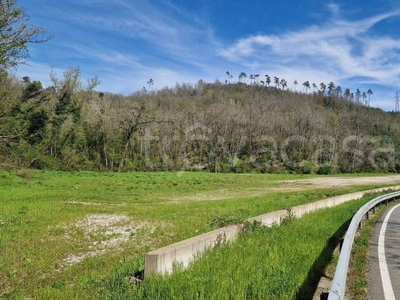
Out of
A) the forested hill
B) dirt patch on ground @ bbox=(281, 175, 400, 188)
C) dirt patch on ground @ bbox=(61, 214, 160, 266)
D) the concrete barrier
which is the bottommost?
dirt patch on ground @ bbox=(61, 214, 160, 266)

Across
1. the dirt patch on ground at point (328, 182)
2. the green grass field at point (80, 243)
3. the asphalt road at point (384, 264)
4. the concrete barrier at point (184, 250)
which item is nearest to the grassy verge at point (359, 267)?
the asphalt road at point (384, 264)

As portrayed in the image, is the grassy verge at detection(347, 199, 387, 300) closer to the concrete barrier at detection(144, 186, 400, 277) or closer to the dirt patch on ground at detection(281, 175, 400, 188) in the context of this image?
the concrete barrier at detection(144, 186, 400, 277)

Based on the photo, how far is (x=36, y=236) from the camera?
1038cm

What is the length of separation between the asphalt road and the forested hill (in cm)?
3670

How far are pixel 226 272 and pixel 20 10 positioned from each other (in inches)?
604

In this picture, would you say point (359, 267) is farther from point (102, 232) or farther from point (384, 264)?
point (102, 232)

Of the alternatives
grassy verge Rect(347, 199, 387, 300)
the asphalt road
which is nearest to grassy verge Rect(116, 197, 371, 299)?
grassy verge Rect(347, 199, 387, 300)

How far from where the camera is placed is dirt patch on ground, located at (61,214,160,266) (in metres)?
9.40

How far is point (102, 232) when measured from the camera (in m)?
11.5

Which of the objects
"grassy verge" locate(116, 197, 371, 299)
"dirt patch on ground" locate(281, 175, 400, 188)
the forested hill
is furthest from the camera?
the forested hill

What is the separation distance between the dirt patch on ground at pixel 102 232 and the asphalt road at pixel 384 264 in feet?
21.3

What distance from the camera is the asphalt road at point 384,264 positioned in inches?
240

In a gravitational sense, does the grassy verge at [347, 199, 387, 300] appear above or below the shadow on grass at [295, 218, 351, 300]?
below

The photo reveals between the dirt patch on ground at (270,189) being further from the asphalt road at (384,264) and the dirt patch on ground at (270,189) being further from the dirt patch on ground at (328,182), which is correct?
the asphalt road at (384,264)
